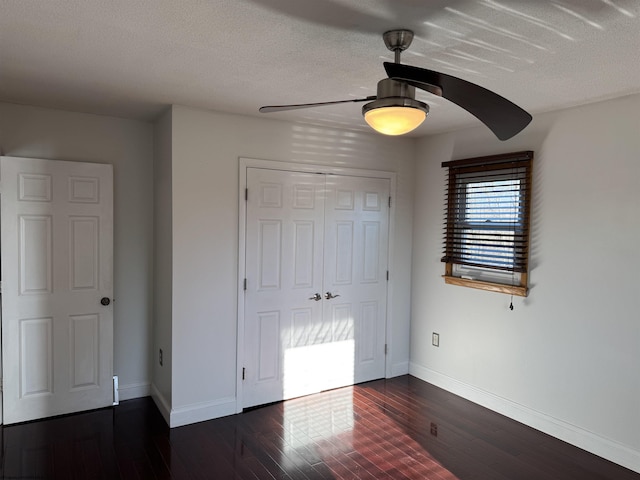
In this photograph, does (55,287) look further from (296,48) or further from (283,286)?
(296,48)

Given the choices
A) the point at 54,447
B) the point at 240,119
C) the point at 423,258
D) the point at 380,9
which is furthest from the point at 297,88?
the point at 54,447

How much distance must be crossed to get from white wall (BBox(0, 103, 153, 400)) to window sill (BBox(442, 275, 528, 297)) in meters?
2.69

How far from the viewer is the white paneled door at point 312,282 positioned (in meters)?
3.73

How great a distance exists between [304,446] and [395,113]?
2341 mm

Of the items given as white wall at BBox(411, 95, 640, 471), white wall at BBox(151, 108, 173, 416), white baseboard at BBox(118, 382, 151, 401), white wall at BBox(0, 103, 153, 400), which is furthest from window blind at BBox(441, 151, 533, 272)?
white baseboard at BBox(118, 382, 151, 401)

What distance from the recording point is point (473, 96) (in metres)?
1.69

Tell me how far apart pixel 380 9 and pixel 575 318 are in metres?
2.57

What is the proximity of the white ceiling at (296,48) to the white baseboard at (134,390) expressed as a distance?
2366 mm

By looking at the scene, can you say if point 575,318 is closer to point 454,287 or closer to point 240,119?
point 454,287

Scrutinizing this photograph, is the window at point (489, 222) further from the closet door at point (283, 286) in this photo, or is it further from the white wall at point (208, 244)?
the white wall at point (208, 244)

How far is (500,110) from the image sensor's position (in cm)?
174

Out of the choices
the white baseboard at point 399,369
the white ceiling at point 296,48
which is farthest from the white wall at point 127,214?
the white baseboard at point 399,369

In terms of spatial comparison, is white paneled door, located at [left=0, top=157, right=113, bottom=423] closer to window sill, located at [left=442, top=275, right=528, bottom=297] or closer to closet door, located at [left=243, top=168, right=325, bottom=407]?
closet door, located at [left=243, top=168, right=325, bottom=407]

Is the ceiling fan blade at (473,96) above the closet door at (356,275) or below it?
above
